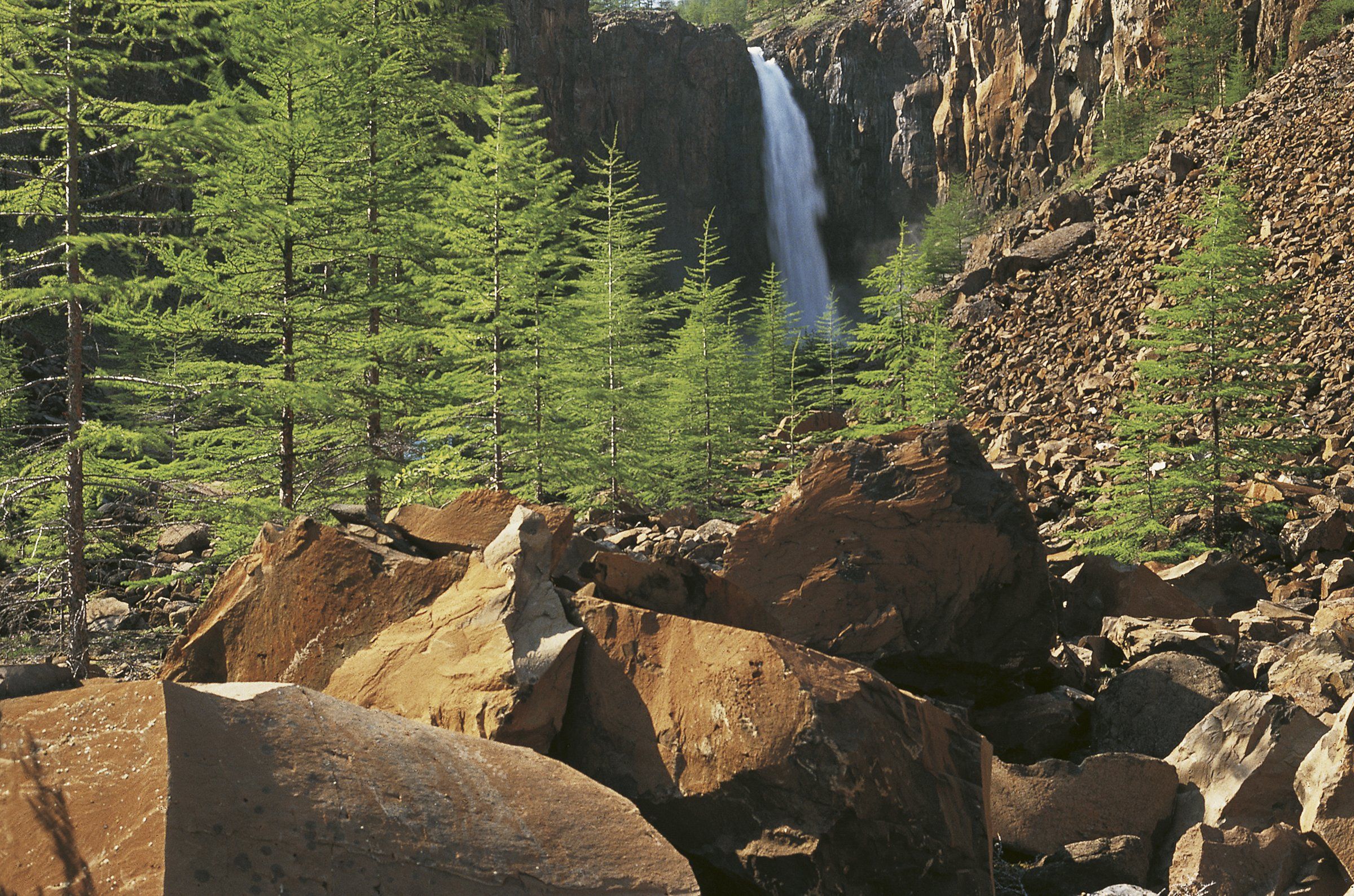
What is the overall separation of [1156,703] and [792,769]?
3.18 metres

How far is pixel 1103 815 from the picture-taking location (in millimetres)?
4719

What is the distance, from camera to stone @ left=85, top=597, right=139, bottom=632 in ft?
34.0

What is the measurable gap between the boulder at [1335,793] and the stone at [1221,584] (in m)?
5.73

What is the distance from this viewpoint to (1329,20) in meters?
30.1

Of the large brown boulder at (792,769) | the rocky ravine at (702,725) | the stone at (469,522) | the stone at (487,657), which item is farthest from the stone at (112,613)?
the large brown boulder at (792,769)

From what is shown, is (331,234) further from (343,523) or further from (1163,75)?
(1163,75)

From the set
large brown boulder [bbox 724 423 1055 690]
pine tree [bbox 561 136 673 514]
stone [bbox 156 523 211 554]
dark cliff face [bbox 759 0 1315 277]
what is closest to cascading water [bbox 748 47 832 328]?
dark cliff face [bbox 759 0 1315 277]

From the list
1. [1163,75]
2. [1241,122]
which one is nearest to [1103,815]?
[1241,122]

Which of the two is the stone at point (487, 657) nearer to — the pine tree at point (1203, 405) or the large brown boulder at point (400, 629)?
the large brown boulder at point (400, 629)

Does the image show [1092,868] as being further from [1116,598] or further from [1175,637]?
[1116,598]

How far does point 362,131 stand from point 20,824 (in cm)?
1079

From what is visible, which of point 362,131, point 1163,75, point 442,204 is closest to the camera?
point 362,131

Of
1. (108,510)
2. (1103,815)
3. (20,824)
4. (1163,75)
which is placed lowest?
(108,510)

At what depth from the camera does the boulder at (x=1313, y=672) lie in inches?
211
